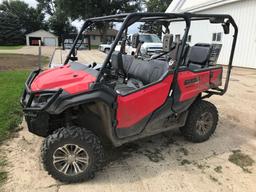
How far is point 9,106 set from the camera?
6086mm

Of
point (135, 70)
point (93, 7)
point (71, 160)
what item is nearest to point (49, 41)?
point (93, 7)

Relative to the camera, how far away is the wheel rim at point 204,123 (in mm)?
4578

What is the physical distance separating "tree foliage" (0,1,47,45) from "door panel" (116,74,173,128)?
1967 inches

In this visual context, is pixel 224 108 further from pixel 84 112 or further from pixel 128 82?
pixel 84 112

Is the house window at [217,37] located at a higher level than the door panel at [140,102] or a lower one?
higher

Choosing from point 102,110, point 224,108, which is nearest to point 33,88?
point 102,110

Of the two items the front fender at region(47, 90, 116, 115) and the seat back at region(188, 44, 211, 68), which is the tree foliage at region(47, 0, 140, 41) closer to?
the seat back at region(188, 44, 211, 68)

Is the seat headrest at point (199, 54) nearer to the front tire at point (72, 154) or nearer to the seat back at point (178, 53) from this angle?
the seat back at point (178, 53)

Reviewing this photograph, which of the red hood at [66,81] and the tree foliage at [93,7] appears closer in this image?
the red hood at [66,81]

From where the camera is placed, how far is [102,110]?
11.3ft

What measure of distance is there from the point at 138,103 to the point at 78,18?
3929 cm

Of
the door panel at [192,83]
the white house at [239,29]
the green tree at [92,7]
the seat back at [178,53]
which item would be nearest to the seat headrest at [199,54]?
the door panel at [192,83]

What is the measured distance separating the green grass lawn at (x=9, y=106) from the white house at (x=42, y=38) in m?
46.8

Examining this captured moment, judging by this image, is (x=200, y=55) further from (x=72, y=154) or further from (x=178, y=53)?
(x=72, y=154)
